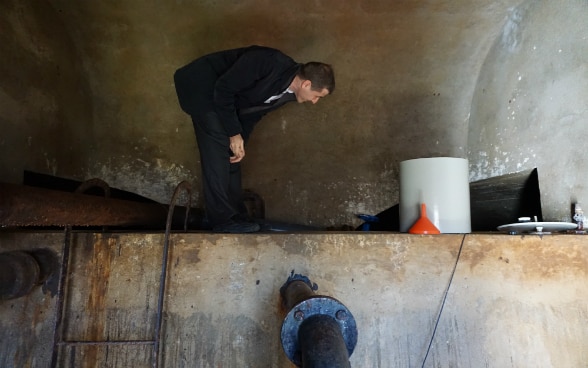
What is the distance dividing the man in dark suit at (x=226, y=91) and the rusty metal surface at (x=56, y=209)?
0.44 metres

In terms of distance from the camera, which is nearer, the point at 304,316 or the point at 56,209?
the point at 304,316

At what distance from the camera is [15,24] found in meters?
2.14

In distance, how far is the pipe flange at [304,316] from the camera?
1.17 metres

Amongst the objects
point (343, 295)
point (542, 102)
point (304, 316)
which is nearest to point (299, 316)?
point (304, 316)

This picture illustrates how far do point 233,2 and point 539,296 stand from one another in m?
2.66

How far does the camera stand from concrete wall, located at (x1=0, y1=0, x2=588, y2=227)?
2393 millimetres

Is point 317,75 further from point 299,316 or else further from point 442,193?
point 299,316

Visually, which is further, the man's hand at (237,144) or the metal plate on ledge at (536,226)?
the man's hand at (237,144)

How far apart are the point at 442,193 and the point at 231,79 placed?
1.20 metres

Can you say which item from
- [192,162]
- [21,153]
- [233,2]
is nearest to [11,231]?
[21,153]

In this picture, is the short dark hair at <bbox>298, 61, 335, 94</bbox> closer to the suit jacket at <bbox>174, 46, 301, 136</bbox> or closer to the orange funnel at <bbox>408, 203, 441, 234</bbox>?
the suit jacket at <bbox>174, 46, 301, 136</bbox>

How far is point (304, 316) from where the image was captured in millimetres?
1176

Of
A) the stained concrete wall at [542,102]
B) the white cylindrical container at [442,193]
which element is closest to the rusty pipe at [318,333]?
the white cylindrical container at [442,193]

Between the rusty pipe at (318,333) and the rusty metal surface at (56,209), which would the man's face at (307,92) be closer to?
the rusty metal surface at (56,209)
